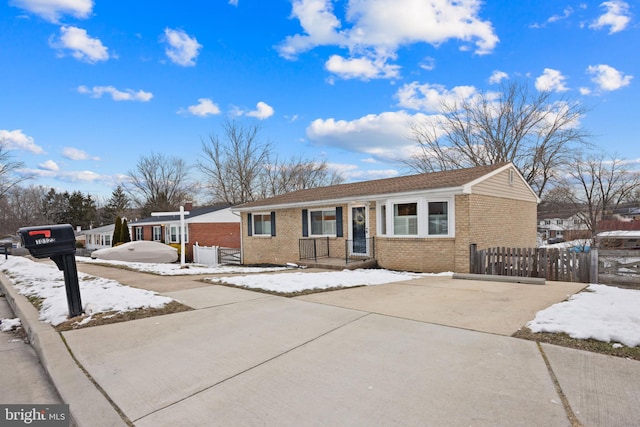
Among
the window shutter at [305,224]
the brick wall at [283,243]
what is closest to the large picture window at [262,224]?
the brick wall at [283,243]

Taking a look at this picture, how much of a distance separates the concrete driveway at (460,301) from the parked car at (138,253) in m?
18.4

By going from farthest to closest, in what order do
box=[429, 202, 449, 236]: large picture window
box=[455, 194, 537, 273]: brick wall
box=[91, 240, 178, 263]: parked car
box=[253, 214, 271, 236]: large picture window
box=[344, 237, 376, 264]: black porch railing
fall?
box=[91, 240, 178, 263]: parked car
box=[253, 214, 271, 236]: large picture window
box=[344, 237, 376, 264]: black porch railing
box=[429, 202, 449, 236]: large picture window
box=[455, 194, 537, 273]: brick wall

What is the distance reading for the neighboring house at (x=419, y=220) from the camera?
440 inches

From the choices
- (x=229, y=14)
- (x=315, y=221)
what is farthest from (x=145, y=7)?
(x=315, y=221)

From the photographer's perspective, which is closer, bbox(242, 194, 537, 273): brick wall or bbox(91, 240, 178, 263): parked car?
bbox(242, 194, 537, 273): brick wall

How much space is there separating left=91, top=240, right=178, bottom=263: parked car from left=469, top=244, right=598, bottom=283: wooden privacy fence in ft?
62.5

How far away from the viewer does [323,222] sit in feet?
48.8

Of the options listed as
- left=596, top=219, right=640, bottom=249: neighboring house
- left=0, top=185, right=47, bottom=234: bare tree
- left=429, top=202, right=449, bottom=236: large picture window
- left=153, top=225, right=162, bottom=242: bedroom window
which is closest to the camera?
left=429, top=202, right=449, bottom=236: large picture window

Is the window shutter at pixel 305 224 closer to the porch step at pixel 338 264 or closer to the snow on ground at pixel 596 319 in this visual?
the porch step at pixel 338 264

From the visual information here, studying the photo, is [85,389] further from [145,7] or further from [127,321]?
[145,7]

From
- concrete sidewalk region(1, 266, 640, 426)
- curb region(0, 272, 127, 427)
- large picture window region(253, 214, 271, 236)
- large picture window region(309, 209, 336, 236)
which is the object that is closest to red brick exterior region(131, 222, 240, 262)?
large picture window region(253, 214, 271, 236)

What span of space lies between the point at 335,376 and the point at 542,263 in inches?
340

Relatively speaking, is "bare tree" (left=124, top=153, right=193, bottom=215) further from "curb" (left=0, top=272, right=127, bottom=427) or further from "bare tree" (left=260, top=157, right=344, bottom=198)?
"curb" (left=0, top=272, right=127, bottom=427)

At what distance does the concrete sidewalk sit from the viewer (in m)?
2.38
